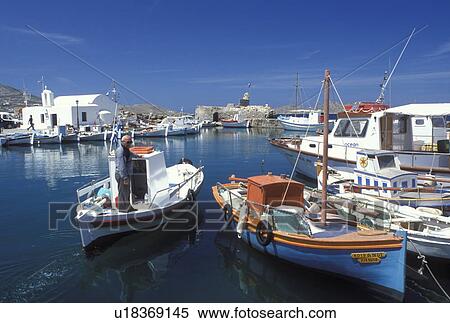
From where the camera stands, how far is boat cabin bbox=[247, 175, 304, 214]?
434 inches

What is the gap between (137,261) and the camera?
11.0 meters

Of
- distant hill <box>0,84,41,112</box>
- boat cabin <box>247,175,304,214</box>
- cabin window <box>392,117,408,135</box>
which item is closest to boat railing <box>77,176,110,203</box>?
boat cabin <box>247,175,304,214</box>

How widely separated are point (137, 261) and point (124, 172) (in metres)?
2.72

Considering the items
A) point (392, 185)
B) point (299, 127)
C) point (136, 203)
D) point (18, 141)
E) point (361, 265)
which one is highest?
point (299, 127)

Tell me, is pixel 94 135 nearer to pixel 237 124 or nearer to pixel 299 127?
pixel 299 127

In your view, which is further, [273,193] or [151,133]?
[151,133]

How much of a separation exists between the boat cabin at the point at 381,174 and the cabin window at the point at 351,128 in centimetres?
485

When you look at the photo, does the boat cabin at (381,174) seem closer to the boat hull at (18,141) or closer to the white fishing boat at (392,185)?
the white fishing boat at (392,185)

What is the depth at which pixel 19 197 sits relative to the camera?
65.2ft

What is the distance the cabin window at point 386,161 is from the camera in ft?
47.2

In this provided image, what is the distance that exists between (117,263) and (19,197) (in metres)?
12.1

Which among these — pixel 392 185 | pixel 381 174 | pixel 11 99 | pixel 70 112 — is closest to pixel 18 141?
pixel 70 112

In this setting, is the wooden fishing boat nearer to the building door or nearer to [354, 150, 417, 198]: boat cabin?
[354, 150, 417, 198]: boat cabin

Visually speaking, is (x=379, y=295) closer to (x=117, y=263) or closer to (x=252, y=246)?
(x=252, y=246)
